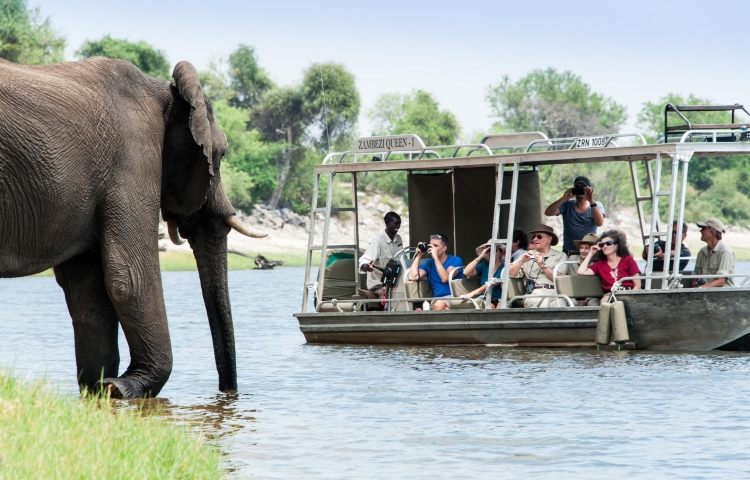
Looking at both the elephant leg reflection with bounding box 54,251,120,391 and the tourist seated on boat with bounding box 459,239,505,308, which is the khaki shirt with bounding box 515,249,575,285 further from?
the elephant leg reflection with bounding box 54,251,120,391

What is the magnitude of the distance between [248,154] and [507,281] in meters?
63.2

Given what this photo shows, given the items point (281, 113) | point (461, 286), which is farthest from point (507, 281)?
point (281, 113)

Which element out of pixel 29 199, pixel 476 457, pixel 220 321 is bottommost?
pixel 476 457

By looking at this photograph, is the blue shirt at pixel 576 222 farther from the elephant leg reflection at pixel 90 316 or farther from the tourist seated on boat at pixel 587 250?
the elephant leg reflection at pixel 90 316

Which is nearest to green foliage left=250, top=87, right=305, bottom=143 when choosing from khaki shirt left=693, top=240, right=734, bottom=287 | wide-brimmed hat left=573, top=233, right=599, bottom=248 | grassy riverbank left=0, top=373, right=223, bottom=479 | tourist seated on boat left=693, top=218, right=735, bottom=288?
wide-brimmed hat left=573, top=233, right=599, bottom=248

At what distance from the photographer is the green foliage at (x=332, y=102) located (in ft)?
270

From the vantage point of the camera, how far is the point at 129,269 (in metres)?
8.85

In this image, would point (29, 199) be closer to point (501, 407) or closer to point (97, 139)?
point (97, 139)

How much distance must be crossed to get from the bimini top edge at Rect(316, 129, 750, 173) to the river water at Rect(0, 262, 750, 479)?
2.30m

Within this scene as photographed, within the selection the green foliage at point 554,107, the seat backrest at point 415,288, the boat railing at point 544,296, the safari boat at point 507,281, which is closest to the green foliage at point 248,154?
the green foliage at point 554,107

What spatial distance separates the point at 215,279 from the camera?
9.98m

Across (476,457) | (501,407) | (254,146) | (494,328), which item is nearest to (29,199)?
(476,457)

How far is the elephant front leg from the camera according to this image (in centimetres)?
881

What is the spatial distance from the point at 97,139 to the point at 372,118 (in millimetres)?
86495
